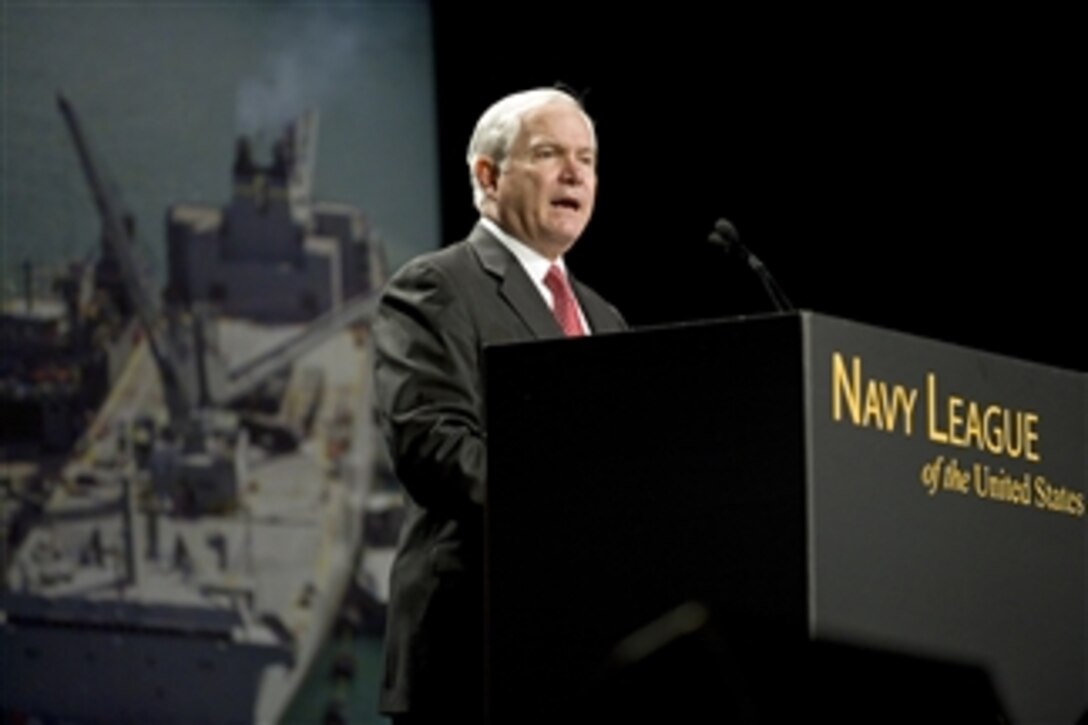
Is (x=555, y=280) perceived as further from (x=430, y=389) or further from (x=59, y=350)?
(x=59, y=350)

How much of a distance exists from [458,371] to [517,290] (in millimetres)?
207

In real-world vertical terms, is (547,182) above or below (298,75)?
below

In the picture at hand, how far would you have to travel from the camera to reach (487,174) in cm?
322

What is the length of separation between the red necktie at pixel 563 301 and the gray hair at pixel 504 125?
156 mm

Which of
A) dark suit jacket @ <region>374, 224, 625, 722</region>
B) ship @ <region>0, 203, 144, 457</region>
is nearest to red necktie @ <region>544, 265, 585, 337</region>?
dark suit jacket @ <region>374, 224, 625, 722</region>

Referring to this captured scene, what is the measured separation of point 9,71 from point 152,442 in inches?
36.9

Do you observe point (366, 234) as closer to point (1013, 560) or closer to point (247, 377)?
point (247, 377)

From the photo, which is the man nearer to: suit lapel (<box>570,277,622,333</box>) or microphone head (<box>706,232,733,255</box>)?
suit lapel (<box>570,277,622,333</box>)

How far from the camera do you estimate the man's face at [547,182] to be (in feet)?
10.4

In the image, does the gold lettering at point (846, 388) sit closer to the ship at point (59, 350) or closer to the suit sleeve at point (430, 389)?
the suit sleeve at point (430, 389)

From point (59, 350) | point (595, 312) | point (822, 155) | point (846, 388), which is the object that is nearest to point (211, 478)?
point (59, 350)

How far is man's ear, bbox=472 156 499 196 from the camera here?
10.5 ft

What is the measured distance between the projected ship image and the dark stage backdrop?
58cm

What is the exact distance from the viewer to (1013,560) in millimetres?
2572
